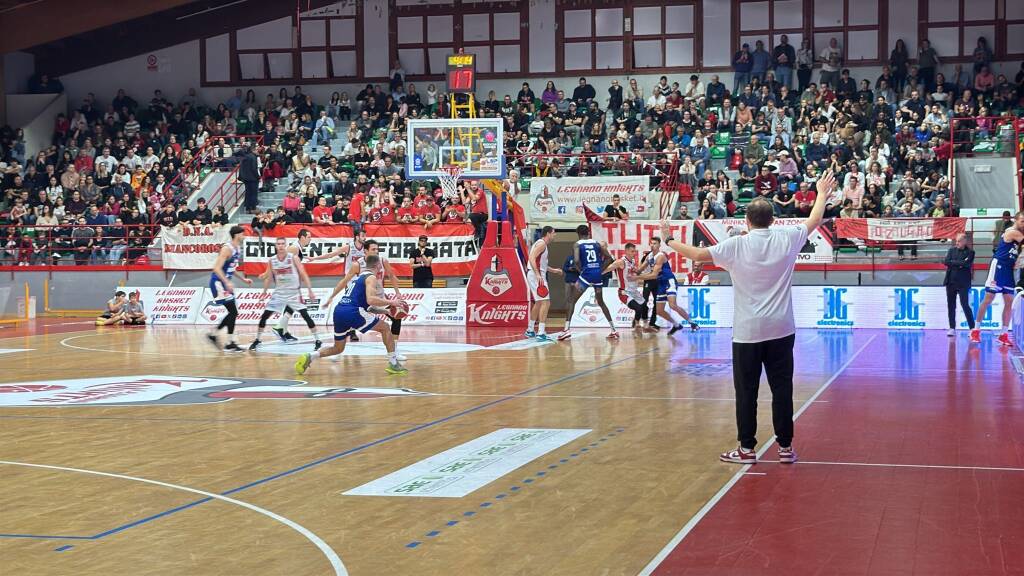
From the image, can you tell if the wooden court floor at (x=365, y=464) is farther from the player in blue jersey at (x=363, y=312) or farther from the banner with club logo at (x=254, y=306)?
the banner with club logo at (x=254, y=306)

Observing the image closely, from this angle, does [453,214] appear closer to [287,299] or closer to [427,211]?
[427,211]

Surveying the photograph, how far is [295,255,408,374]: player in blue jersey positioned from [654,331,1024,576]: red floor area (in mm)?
5805

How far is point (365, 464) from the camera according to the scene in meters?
8.51

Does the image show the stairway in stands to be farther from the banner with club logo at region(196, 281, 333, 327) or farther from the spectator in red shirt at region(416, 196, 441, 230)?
the spectator in red shirt at region(416, 196, 441, 230)

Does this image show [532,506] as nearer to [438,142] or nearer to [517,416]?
[517,416]

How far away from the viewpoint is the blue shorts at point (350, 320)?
14734 mm

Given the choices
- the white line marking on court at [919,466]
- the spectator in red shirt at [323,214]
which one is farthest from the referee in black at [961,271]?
the spectator in red shirt at [323,214]

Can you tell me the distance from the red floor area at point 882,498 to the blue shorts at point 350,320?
602 cm

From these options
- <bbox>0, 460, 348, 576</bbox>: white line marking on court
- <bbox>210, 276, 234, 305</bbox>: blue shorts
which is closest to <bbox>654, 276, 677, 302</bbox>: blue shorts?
<bbox>210, 276, 234, 305</bbox>: blue shorts

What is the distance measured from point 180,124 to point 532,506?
120ft

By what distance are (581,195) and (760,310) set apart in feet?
69.3

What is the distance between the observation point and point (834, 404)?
11602 millimetres

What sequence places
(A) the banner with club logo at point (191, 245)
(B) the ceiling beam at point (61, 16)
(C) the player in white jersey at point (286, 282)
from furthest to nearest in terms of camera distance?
(B) the ceiling beam at point (61, 16), (A) the banner with club logo at point (191, 245), (C) the player in white jersey at point (286, 282)

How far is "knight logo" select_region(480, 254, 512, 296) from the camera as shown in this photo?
2499cm
